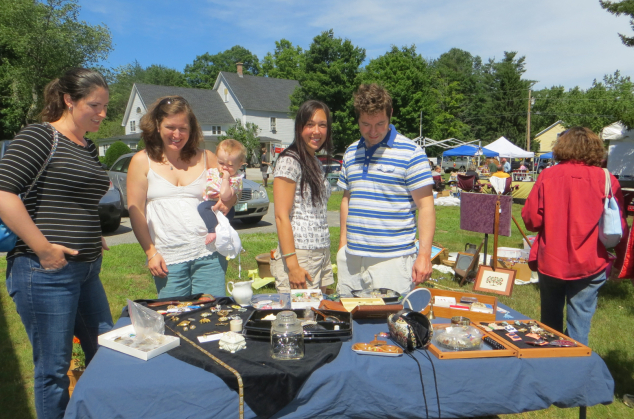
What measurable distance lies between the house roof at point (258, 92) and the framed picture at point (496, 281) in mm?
34623

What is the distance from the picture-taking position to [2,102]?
24.0 meters

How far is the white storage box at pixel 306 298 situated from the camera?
2.47 meters

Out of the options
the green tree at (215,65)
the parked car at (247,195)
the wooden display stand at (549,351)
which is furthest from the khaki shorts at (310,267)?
the green tree at (215,65)

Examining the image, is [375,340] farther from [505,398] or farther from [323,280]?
[323,280]

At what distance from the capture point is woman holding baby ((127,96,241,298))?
2.49 m

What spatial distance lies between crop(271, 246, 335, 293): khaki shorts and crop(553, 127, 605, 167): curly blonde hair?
5.64 feet

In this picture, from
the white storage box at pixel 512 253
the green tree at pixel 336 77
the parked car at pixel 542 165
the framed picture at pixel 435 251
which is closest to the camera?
the framed picture at pixel 435 251

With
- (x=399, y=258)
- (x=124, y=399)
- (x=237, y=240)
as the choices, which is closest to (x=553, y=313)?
(x=399, y=258)

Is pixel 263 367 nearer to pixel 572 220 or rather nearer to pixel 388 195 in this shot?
pixel 388 195

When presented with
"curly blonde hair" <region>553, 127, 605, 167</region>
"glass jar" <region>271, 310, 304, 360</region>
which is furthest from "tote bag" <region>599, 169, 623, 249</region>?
"glass jar" <region>271, 310, 304, 360</region>

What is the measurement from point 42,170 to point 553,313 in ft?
10.5

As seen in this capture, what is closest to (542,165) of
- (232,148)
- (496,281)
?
(496,281)

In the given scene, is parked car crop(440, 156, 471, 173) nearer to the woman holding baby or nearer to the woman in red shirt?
the woman in red shirt

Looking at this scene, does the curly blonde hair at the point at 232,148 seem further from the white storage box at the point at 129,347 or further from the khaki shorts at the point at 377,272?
the white storage box at the point at 129,347
